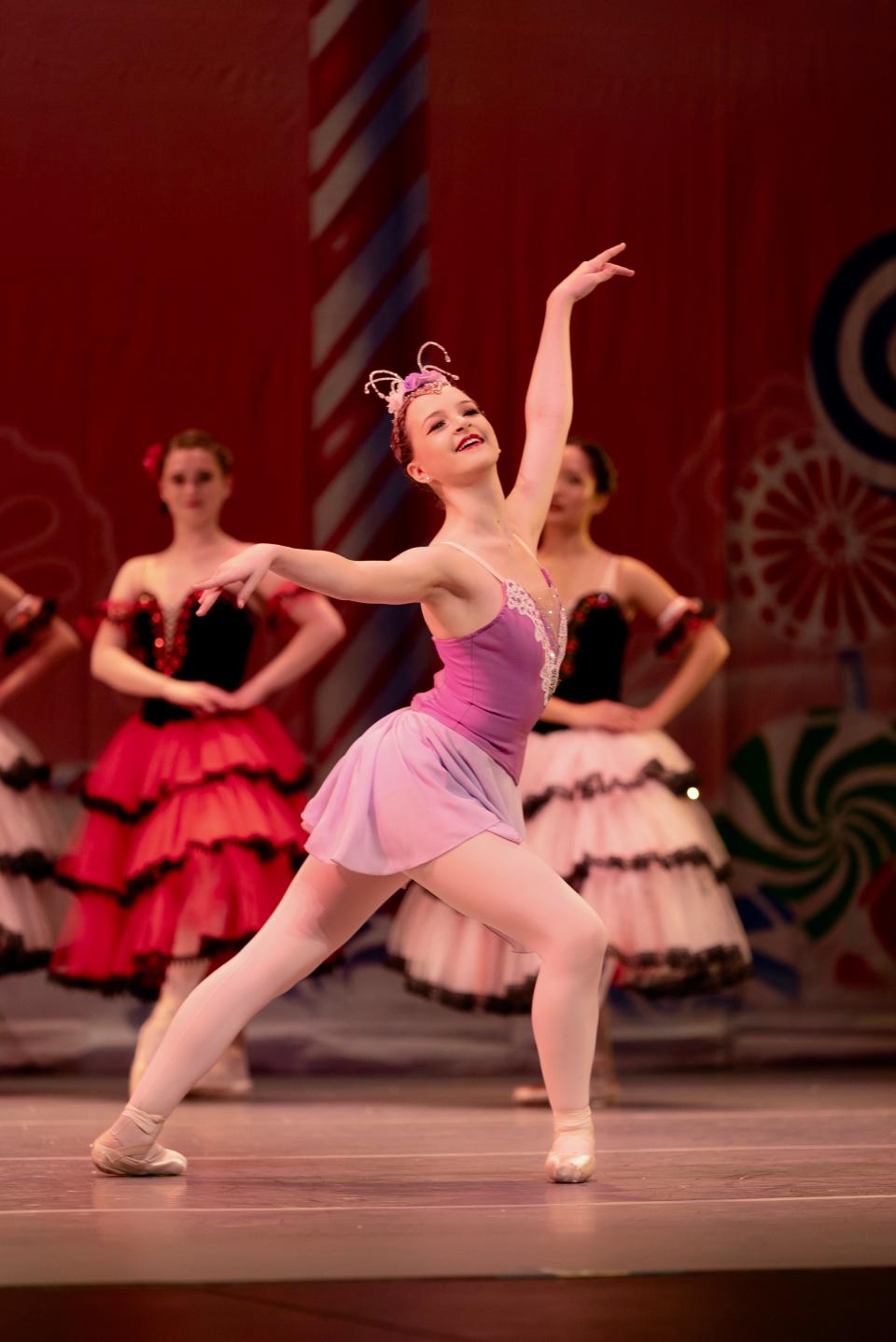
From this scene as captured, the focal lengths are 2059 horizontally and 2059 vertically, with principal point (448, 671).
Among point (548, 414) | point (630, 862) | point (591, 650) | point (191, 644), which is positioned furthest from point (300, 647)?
point (548, 414)

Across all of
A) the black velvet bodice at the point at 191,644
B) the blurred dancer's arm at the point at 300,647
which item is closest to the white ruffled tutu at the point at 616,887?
the blurred dancer's arm at the point at 300,647

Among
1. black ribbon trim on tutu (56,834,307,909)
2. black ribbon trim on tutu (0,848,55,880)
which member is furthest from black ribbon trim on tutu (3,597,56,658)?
black ribbon trim on tutu (56,834,307,909)

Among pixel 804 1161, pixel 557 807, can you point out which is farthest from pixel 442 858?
pixel 557 807

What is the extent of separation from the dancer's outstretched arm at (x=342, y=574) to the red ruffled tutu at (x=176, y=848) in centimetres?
161

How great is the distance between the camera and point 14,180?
5.69 meters

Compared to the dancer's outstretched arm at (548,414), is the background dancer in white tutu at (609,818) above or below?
below

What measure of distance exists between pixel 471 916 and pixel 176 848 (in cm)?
164

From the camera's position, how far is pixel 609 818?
4.89m

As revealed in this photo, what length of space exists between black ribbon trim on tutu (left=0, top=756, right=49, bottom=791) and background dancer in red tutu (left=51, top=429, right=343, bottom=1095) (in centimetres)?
15

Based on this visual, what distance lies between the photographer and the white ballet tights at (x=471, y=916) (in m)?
3.26

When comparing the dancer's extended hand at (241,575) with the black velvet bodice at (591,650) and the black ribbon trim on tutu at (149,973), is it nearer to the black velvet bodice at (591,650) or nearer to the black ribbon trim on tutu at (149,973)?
the black ribbon trim on tutu at (149,973)

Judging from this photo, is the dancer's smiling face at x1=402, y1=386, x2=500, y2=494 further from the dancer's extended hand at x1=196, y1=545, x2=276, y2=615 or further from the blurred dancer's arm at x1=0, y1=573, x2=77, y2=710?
the blurred dancer's arm at x1=0, y1=573, x2=77, y2=710

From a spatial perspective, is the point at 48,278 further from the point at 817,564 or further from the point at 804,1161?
the point at 804,1161

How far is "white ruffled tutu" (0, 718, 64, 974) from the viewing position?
4938 millimetres
